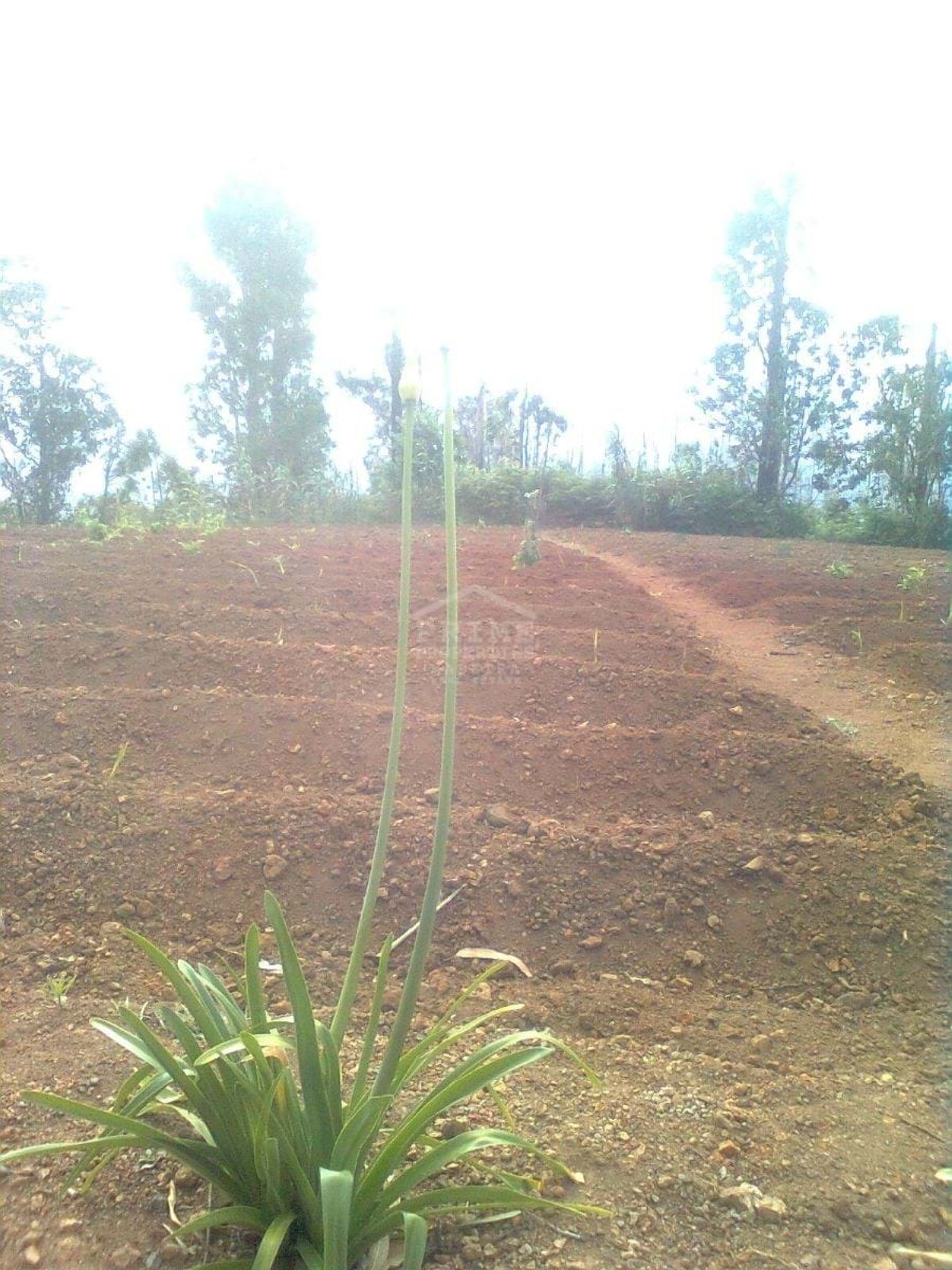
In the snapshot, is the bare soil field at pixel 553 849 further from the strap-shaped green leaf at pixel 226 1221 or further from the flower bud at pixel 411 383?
the flower bud at pixel 411 383

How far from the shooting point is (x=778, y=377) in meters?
3.04

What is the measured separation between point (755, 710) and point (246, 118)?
170 centimetres

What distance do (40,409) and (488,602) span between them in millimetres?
1236

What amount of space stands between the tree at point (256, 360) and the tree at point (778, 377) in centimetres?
125

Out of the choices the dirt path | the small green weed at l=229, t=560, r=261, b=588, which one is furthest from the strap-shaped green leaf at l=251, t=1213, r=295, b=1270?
the small green weed at l=229, t=560, r=261, b=588

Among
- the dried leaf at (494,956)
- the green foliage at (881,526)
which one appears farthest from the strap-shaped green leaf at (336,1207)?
the green foliage at (881,526)

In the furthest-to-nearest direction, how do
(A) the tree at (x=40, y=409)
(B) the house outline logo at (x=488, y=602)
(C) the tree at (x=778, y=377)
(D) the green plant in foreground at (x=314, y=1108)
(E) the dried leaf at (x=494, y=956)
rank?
(C) the tree at (x=778, y=377) < (B) the house outline logo at (x=488, y=602) < (A) the tree at (x=40, y=409) < (E) the dried leaf at (x=494, y=956) < (D) the green plant in foreground at (x=314, y=1108)

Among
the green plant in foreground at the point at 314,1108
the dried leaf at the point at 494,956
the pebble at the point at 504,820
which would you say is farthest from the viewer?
the pebble at the point at 504,820

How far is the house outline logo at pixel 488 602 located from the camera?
2272 millimetres

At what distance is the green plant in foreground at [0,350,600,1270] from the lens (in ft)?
2.51

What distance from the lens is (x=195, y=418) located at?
6.38 ft

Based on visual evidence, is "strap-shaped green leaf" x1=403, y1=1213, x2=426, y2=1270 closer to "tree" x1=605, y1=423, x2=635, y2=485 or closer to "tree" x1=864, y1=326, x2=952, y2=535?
"tree" x1=605, y1=423, x2=635, y2=485

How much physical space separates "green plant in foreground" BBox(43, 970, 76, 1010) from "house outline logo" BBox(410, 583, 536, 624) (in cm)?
125

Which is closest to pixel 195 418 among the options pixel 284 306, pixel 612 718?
pixel 284 306
